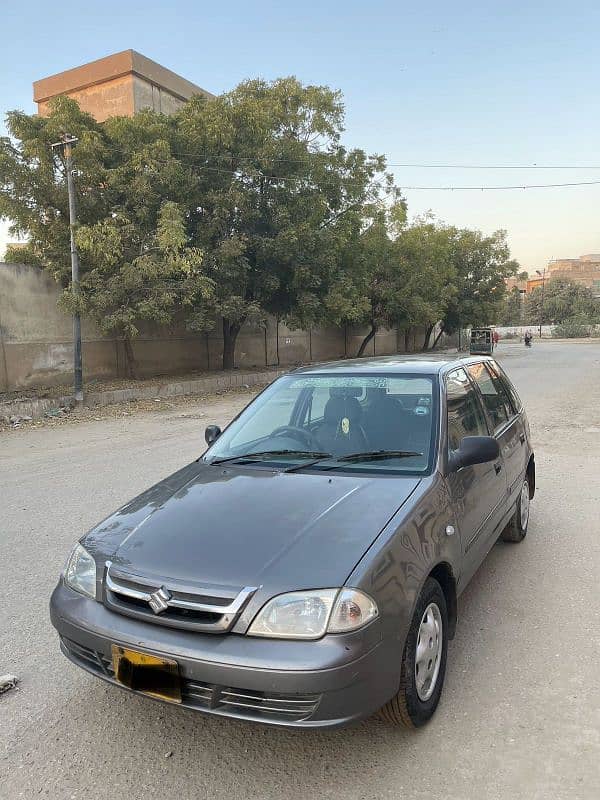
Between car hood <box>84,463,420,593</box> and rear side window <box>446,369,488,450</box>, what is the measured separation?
0.62 meters

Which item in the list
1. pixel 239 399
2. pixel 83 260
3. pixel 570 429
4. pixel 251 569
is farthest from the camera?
pixel 239 399

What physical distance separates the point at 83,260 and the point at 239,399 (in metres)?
5.43

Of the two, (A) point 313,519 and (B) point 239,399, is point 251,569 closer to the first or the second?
(A) point 313,519

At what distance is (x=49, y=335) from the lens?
1634 cm

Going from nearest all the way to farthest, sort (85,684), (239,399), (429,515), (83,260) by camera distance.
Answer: (429,515), (85,684), (83,260), (239,399)

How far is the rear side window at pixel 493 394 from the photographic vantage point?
4270 millimetres

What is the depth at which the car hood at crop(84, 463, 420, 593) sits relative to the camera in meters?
2.31

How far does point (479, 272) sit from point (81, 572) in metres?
40.5

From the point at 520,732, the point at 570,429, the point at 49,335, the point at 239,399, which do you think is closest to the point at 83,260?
the point at 49,335

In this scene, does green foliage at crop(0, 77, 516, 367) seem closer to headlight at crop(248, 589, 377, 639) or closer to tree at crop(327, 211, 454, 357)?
tree at crop(327, 211, 454, 357)

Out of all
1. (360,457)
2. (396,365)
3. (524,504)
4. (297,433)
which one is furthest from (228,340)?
(360,457)

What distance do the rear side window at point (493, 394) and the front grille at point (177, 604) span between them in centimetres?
264

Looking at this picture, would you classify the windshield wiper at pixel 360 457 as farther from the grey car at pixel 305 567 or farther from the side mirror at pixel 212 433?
the side mirror at pixel 212 433

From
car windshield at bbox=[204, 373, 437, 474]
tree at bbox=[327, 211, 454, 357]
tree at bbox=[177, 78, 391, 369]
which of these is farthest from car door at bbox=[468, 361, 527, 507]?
tree at bbox=[327, 211, 454, 357]
